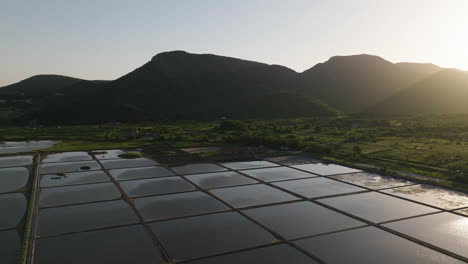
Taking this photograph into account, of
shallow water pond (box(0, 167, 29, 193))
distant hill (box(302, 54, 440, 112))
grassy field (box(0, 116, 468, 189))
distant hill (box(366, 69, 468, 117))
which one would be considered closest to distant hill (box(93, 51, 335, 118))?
distant hill (box(302, 54, 440, 112))

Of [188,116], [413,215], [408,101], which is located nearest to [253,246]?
[413,215]

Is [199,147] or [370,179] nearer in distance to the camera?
[370,179]

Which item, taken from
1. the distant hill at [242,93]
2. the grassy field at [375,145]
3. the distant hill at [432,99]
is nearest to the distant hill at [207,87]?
the distant hill at [242,93]

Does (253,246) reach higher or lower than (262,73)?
lower

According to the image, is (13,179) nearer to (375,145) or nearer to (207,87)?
(375,145)

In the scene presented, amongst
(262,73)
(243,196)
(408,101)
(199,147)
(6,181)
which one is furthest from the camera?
(262,73)

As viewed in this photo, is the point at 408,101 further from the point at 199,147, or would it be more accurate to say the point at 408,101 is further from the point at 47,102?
the point at 47,102

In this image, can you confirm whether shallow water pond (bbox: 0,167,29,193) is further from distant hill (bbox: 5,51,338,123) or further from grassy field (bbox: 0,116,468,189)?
distant hill (bbox: 5,51,338,123)

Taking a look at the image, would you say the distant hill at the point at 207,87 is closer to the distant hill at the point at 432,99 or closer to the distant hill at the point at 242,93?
the distant hill at the point at 242,93
